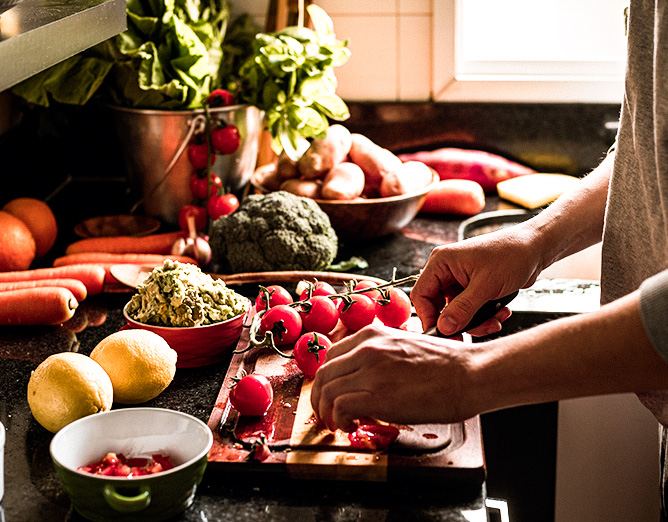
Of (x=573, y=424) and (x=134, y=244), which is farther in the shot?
(x=134, y=244)

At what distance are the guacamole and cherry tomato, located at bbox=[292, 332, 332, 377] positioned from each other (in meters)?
0.16

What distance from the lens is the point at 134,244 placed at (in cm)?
166

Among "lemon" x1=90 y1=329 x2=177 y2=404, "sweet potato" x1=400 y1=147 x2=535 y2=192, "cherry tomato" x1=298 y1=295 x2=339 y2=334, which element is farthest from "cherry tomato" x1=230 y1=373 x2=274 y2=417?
"sweet potato" x1=400 y1=147 x2=535 y2=192

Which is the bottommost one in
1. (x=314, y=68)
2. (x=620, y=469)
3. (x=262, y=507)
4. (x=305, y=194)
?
(x=620, y=469)

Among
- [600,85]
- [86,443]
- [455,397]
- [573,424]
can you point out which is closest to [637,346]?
[455,397]

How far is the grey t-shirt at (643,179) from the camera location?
0.81 meters

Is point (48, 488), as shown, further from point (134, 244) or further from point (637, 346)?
point (134, 244)

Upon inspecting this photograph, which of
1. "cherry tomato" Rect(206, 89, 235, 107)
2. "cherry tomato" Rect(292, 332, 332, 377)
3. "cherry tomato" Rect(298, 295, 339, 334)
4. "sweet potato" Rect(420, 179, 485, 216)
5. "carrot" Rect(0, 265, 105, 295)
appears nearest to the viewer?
"cherry tomato" Rect(292, 332, 332, 377)

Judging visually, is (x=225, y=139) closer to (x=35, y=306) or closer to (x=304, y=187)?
(x=304, y=187)

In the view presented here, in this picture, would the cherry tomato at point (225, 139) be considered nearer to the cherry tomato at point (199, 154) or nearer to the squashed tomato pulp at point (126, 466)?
the cherry tomato at point (199, 154)

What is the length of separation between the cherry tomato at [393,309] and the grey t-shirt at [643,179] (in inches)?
12.2

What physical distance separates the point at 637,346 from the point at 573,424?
0.77 meters

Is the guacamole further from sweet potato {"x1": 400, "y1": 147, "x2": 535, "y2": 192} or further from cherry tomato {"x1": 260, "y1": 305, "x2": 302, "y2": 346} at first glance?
sweet potato {"x1": 400, "y1": 147, "x2": 535, "y2": 192}

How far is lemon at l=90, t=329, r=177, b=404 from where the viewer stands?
1.03m
